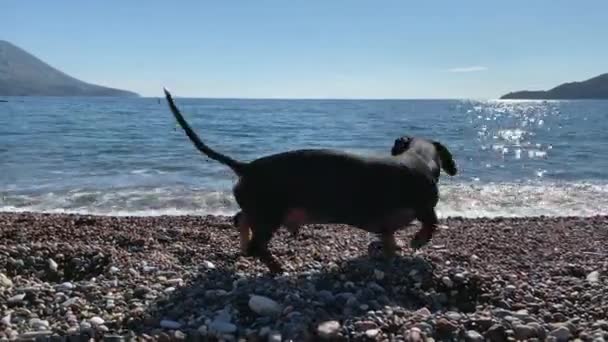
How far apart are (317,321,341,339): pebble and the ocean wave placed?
22.7ft

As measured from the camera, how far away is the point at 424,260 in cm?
540

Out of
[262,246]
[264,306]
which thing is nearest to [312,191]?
[262,246]

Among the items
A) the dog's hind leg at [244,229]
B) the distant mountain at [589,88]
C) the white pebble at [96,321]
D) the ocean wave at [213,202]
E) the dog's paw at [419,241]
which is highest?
the distant mountain at [589,88]

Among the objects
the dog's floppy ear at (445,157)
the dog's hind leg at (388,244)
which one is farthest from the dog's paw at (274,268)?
the dog's floppy ear at (445,157)

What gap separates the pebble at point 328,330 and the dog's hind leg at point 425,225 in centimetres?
204

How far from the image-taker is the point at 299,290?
182 inches

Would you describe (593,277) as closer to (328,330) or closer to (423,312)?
(423,312)

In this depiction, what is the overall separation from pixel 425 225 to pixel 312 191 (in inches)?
53.8

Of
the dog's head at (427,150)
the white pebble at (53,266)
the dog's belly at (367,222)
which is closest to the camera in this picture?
the dog's belly at (367,222)

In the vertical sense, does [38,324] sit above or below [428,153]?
below

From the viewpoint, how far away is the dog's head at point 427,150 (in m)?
6.24

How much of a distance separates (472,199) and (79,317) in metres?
9.44

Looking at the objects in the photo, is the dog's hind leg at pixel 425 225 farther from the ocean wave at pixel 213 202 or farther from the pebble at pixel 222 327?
the ocean wave at pixel 213 202

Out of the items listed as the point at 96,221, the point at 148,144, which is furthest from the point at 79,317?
the point at 148,144
